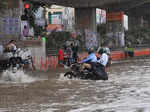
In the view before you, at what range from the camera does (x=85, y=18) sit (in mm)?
47406

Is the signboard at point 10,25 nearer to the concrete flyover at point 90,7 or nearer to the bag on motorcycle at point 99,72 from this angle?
the bag on motorcycle at point 99,72

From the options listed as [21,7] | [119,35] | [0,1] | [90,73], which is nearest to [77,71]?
[90,73]

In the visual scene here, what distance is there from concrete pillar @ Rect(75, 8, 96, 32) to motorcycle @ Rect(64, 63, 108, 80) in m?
29.6

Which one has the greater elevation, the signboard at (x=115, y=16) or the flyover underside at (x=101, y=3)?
the flyover underside at (x=101, y=3)

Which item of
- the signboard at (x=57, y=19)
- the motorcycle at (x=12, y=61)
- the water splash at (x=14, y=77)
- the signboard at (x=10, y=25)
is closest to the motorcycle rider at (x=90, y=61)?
the water splash at (x=14, y=77)

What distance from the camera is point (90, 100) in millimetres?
11742

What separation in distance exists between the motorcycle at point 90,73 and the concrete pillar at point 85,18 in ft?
97.2

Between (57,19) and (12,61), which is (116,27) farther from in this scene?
(12,61)

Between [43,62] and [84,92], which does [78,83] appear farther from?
[43,62]

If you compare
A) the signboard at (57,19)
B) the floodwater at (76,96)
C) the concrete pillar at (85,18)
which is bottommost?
the floodwater at (76,96)

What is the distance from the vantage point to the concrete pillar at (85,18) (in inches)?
1850

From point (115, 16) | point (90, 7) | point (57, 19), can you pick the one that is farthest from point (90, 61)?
point (57, 19)

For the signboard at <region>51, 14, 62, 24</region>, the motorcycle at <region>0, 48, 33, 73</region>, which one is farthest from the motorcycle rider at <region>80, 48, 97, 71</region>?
the signboard at <region>51, 14, 62, 24</region>

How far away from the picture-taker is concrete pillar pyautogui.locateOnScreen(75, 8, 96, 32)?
4700 centimetres
